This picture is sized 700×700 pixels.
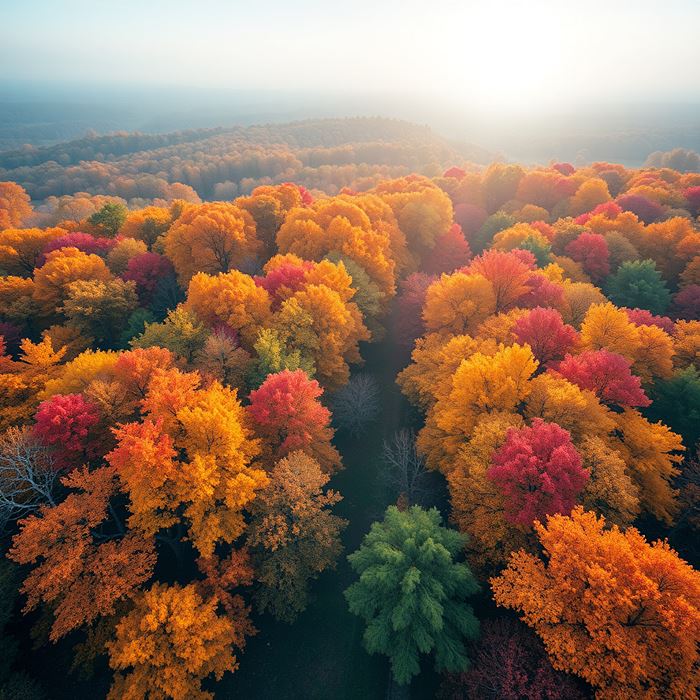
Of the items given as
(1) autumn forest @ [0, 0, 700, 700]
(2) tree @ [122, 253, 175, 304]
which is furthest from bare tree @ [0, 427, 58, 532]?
(2) tree @ [122, 253, 175, 304]

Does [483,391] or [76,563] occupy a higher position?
[483,391]

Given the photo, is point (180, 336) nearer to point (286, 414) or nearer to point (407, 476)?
point (286, 414)

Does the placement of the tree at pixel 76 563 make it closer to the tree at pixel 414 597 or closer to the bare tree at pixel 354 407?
the tree at pixel 414 597

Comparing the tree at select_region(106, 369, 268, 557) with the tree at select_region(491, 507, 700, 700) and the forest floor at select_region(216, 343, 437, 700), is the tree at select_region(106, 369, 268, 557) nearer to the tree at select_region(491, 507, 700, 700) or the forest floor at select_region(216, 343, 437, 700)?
the forest floor at select_region(216, 343, 437, 700)

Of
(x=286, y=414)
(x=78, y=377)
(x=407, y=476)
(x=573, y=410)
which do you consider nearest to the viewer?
(x=573, y=410)

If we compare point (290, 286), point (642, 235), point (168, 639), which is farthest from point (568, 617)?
point (642, 235)

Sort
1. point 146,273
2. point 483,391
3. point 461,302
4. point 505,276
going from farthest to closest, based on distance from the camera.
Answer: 1. point 146,273
2. point 505,276
3. point 461,302
4. point 483,391

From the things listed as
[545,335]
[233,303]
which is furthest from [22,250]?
[545,335]

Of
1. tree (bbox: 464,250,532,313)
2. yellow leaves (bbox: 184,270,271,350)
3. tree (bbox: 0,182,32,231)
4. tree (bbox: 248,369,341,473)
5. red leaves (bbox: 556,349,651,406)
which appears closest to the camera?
red leaves (bbox: 556,349,651,406)
